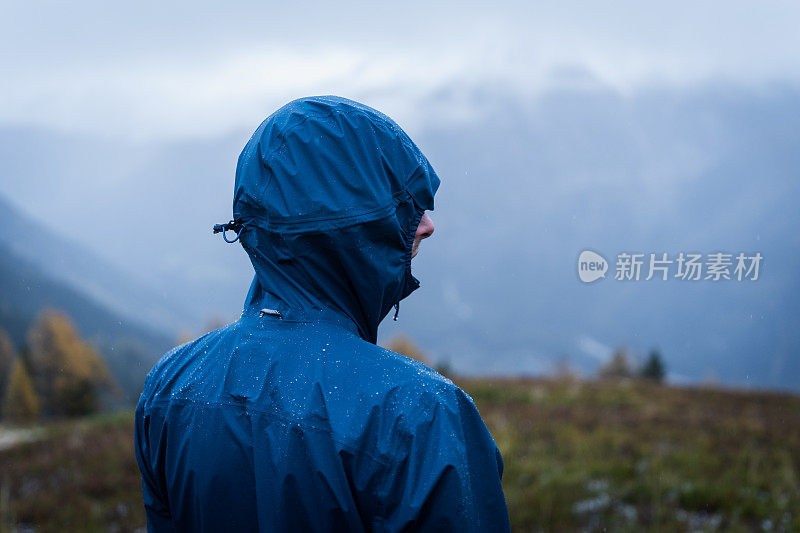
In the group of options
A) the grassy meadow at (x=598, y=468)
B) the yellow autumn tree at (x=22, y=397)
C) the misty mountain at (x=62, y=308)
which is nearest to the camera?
the grassy meadow at (x=598, y=468)

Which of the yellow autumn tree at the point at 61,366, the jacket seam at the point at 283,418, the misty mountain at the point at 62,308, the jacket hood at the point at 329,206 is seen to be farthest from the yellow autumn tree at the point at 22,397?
the jacket hood at the point at 329,206

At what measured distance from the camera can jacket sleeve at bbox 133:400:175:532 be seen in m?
1.73

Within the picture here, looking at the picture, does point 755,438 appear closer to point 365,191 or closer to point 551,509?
point 551,509

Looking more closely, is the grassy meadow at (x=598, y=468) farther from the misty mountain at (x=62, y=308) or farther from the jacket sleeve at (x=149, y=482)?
the misty mountain at (x=62, y=308)

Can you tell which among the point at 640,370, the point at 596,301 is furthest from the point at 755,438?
the point at 596,301

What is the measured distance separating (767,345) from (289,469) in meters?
155

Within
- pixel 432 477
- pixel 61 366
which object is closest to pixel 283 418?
pixel 432 477

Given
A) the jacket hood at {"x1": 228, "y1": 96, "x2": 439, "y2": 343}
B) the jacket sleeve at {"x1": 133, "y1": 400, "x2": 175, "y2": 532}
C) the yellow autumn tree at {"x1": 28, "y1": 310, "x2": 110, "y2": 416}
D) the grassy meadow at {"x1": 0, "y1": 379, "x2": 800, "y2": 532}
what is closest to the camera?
the jacket hood at {"x1": 228, "y1": 96, "x2": 439, "y2": 343}

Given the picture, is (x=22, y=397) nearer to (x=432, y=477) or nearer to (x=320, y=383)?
(x=320, y=383)

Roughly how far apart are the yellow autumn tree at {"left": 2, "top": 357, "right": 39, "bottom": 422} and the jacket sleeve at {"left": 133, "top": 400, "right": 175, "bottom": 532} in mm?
35535

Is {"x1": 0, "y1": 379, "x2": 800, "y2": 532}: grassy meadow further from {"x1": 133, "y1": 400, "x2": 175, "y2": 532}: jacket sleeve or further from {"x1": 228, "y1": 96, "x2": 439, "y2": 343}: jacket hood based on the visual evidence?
{"x1": 228, "y1": 96, "x2": 439, "y2": 343}: jacket hood

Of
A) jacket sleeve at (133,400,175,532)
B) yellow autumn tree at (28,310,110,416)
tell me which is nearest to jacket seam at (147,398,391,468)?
jacket sleeve at (133,400,175,532)

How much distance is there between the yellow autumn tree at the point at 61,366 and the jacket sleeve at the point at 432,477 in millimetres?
30102

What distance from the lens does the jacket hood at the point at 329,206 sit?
1497mm
